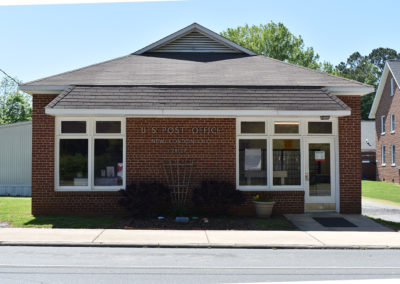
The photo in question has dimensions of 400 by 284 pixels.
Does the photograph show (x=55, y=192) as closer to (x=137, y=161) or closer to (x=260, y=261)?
(x=137, y=161)

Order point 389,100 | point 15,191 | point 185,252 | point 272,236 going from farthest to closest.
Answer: point 389,100 < point 15,191 < point 272,236 < point 185,252

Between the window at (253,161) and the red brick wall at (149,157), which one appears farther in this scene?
the window at (253,161)

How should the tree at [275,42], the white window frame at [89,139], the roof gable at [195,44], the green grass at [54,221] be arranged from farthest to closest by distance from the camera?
the tree at [275,42]
the roof gable at [195,44]
the white window frame at [89,139]
the green grass at [54,221]

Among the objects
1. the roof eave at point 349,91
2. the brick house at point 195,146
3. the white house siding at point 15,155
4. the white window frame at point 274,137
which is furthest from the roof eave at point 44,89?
the white house siding at point 15,155

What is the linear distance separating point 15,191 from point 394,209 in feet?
58.1

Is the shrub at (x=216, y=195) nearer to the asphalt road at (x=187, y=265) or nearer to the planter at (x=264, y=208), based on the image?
the planter at (x=264, y=208)

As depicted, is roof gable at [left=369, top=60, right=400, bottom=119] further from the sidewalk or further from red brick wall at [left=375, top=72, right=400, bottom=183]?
the sidewalk

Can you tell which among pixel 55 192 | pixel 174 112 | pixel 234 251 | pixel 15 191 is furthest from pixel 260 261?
pixel 15 191

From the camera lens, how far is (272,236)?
10.4 meters

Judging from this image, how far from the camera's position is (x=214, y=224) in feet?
38.8

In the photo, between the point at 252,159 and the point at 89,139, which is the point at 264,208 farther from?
the point at 89,139

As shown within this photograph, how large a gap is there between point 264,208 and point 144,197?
3.51m

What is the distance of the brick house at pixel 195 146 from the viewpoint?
13.2 metres

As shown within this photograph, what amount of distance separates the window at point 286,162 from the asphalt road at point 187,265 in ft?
15.4
